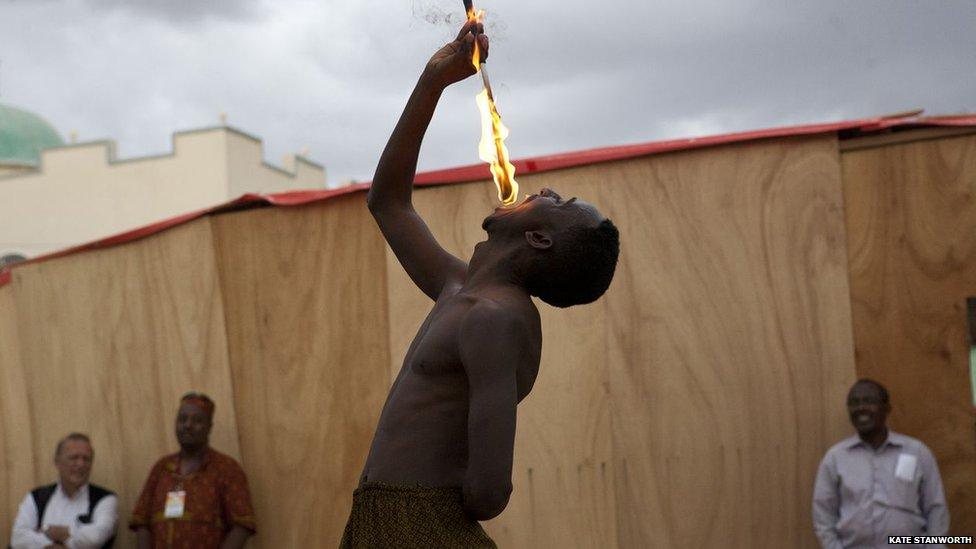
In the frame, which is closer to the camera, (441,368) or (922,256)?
(441,368)

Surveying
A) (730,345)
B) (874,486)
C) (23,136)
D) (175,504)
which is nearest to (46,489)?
(175,504)

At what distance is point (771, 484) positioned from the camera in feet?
18.3

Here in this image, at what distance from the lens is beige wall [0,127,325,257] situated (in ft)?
87.1

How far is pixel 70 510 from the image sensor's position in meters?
6.75

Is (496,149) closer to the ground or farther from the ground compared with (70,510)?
farther from the ground

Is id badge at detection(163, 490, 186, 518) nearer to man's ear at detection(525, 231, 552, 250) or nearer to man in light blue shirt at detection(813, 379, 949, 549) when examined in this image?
man in light blue shirt at detection(813, 379, 949, 549)

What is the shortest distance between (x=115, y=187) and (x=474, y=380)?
2627cm

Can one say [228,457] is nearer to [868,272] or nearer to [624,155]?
[624,155]

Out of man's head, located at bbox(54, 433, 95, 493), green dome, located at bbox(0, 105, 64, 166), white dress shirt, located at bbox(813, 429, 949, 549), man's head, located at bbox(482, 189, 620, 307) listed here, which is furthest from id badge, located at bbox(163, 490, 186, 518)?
green dome, located at bbox(0, 105, 64, 166)

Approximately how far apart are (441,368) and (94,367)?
5179 mm

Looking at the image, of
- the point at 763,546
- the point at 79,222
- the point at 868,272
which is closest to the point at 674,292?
the point at 868,272

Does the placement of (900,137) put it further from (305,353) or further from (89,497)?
(89,497)

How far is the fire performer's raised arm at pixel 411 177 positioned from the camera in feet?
9.41

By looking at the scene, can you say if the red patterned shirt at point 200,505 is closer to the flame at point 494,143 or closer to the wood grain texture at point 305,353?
the wood grain texture at point 305,353
